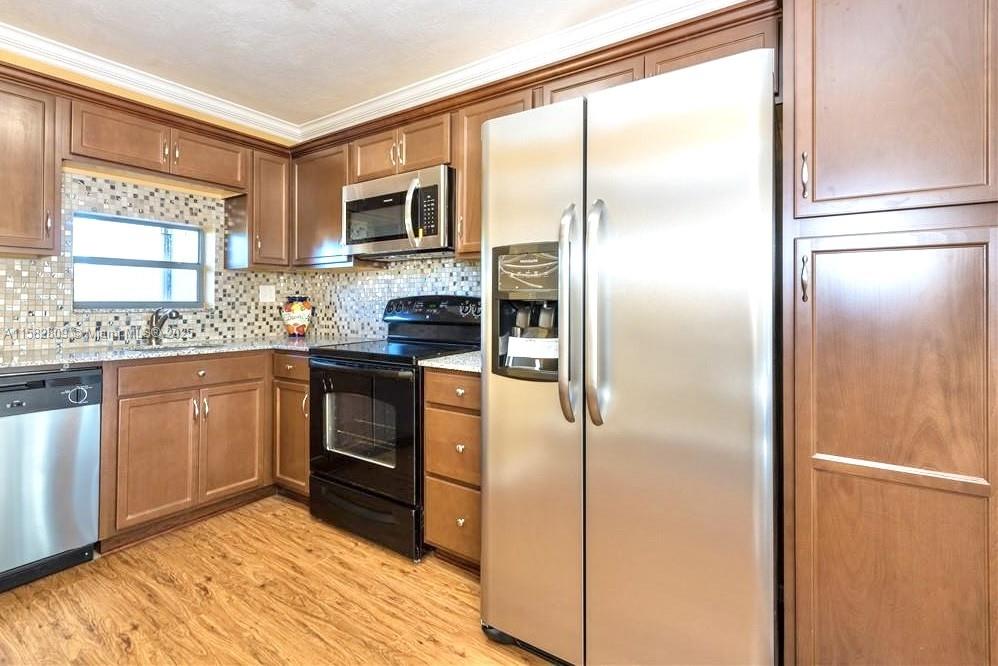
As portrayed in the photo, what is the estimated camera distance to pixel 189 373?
2.62m

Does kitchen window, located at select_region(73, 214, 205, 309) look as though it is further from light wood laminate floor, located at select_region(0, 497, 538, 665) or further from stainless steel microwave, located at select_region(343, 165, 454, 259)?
light wood laminate floor, located at select_region(0, 497, 538, 665)

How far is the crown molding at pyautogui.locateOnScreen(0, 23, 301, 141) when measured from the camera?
7.70ft

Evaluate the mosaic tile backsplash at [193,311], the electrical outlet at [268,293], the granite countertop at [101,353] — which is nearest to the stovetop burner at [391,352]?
the granite countertop at [101,353]

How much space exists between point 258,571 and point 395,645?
859 millimetres

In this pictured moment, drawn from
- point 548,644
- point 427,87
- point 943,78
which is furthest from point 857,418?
point 427,87

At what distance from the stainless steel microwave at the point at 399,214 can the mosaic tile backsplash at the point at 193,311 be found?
14.6 inches

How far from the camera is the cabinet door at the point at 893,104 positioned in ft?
3.87

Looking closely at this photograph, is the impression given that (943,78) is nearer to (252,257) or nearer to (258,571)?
(258,571)

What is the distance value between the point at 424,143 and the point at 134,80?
65.7 inches

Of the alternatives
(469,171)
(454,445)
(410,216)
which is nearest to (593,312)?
(454,445)

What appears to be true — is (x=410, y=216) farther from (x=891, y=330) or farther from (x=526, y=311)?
(x=891, y=330)

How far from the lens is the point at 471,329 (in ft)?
9.06

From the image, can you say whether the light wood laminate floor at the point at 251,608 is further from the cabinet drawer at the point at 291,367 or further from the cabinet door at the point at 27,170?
the cabinet door at the point at 27,170

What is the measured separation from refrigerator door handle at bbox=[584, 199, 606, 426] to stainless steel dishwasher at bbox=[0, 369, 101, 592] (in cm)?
230
